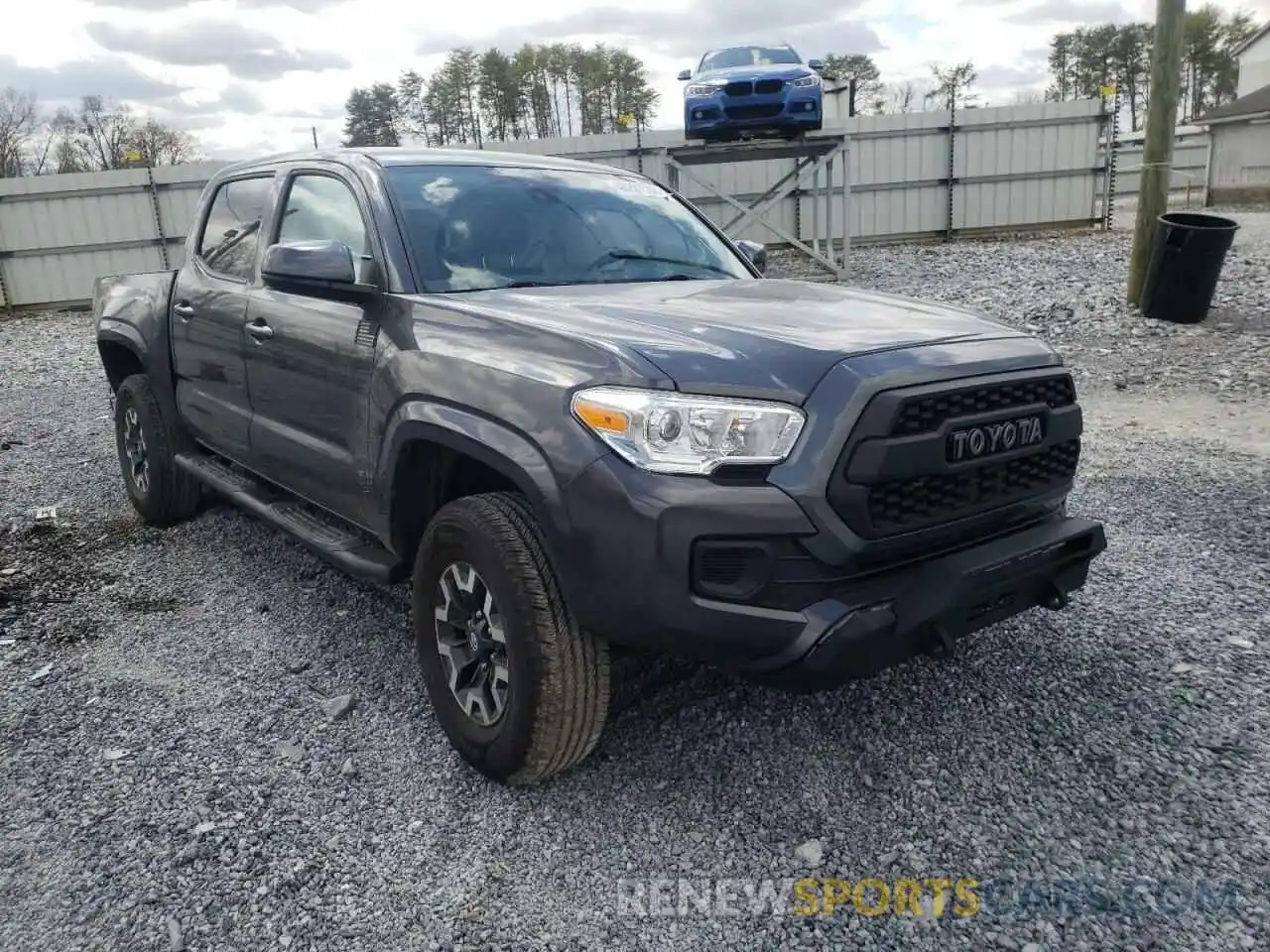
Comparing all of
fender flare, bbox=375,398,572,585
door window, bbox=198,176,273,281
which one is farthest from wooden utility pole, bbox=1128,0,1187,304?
fender flare, bbox=375,398,572,585

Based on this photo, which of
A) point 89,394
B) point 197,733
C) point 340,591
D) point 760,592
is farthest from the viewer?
point 89,394

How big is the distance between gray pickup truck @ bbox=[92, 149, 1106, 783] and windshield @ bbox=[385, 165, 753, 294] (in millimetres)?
13

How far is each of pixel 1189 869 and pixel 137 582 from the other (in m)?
4.38

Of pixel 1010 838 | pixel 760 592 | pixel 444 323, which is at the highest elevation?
pixel 444 323

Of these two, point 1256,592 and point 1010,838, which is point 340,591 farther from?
point 1256,592

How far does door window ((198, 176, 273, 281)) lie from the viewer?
427 cm

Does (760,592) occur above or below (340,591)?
above

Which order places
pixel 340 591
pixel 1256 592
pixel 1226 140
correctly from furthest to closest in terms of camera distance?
pixel 1226 140
pixel 340 591
pixel 1256 592

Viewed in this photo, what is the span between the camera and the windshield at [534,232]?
11.2ft

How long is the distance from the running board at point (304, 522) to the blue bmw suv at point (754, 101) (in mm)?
10651

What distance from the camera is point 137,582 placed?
468 cm

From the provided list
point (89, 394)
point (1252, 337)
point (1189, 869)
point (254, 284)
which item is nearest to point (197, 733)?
point (254, 284)

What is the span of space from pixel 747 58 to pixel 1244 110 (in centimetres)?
2581

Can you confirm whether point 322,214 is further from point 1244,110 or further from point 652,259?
point 1244,110
